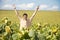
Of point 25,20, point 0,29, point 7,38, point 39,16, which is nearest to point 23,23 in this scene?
point 25,20

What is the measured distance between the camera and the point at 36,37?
5.71 feet

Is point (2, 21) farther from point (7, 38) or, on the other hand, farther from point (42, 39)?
point (42, 39)

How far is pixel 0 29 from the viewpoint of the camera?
254cm

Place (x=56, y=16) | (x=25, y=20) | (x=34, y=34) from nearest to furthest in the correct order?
(x=34, y=34)
(x=25, y=20)
(x=56, y=16)

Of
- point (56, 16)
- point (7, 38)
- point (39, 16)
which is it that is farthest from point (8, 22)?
point (56, 16)

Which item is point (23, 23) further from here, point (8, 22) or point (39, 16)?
point (39, 16)

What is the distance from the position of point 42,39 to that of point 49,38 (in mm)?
→ 201

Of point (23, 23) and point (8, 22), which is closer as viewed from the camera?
point (8, 22)

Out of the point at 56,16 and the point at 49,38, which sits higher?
the point at 49,38

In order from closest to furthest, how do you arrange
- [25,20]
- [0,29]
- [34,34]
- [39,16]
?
[34,34] → [0,29] → [25,20] → [39,16]

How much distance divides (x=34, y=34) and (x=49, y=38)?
0.76ft

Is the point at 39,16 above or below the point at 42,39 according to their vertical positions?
below

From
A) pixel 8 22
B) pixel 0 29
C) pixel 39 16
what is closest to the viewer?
pixel 8 22

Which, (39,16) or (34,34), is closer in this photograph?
(34,34)
